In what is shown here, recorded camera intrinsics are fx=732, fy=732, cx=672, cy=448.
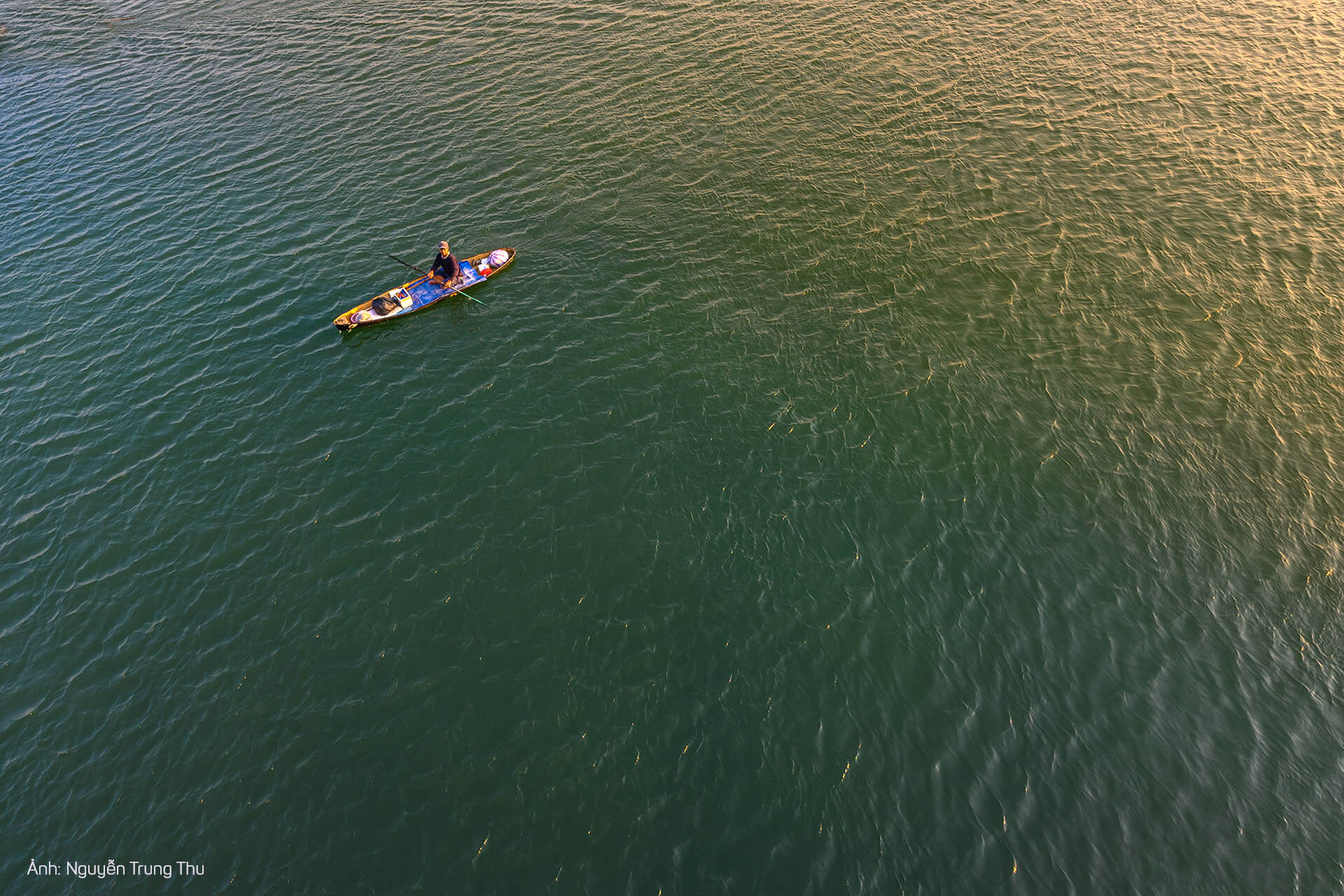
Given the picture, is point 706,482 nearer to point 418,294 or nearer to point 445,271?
point 445,271

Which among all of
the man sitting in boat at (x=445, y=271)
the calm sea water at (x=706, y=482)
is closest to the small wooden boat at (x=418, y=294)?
the man sitting in boat at (x=445, y=271)

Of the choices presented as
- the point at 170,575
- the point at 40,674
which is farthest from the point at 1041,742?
the point at 40,674

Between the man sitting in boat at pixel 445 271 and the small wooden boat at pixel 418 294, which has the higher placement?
the man sitting in boat at pixel 445 271

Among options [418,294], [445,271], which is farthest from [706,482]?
[418,294]

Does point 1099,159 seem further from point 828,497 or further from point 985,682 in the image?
point 985,682

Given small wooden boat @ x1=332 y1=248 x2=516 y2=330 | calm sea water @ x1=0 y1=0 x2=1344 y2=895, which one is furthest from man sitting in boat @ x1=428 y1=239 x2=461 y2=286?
calm sea water @ x1=0 y1=0 x2=1344 y2=895

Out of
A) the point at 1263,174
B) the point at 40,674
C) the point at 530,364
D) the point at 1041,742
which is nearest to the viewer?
the point at 1041,742

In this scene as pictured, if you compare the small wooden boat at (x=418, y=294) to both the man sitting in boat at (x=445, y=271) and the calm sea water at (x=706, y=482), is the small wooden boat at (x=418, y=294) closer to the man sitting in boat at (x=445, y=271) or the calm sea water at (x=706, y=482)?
the man sitting in boat at (x=445, y=271)

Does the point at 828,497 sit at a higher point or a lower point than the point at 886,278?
lower
